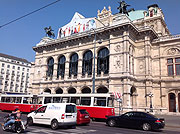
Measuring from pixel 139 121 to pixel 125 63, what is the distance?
16859mm

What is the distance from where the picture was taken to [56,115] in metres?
13.1

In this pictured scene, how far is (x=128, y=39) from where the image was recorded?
32.0 metres

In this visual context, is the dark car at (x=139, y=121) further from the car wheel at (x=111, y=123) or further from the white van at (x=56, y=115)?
the white van at (x=56, y=115)

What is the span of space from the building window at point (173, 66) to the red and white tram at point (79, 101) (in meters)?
18.8

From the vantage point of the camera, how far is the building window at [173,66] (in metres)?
32.8

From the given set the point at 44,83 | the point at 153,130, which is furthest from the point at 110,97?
the point at 44,83

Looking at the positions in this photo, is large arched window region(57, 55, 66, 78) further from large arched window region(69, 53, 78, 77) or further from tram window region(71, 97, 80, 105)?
tram window region(71, 97, 80, 105)

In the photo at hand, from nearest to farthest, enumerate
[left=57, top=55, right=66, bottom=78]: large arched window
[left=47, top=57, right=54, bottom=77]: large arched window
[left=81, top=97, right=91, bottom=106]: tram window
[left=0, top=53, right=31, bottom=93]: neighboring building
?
[left=81, top=97, right=91, bottom=106]: tram window, [left=57, top=55, right=66, bottom=78]: large arched window, [left=47, top=57, right=54, bottom=77]: large arched window, [left=0, top=53, right=31, bottom=93]: neighboring building

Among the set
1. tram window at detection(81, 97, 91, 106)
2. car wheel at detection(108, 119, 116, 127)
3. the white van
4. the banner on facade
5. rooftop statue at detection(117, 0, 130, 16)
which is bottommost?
car wheel at detection(108, 119, 116, 127)

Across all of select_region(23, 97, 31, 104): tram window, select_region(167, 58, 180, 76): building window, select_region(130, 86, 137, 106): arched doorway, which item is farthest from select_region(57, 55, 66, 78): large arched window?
select_region(167, 58, 180, 76): building window

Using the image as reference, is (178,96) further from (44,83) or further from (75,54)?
(44,83)

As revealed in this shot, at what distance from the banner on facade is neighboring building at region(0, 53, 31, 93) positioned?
36.5m

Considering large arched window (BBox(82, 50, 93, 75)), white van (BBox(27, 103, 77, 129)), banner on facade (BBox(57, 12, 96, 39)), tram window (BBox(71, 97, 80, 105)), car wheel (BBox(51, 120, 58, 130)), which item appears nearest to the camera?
car wheel (BBox(51, 120, 58, 130))

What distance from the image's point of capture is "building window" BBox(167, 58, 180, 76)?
108 ft
